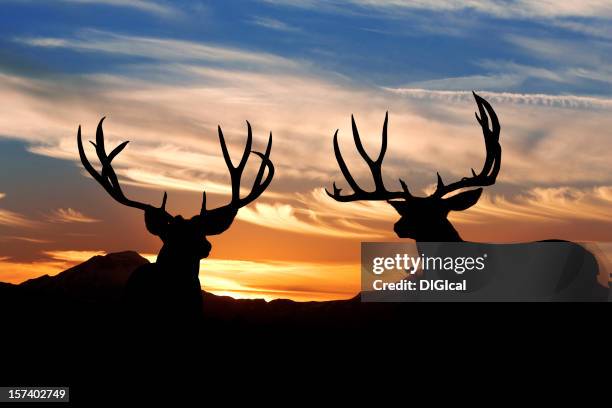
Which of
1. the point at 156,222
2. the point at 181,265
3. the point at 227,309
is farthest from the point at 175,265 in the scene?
the point at 227,309

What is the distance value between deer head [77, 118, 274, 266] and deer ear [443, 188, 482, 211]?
104 inches

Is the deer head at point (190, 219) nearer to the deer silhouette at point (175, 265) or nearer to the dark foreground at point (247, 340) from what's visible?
the deer silhouette at point (175, 265)

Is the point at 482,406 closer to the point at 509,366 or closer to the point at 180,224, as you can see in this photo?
the point at 509,366

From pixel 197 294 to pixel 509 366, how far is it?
185 inches

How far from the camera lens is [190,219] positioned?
1287 cm

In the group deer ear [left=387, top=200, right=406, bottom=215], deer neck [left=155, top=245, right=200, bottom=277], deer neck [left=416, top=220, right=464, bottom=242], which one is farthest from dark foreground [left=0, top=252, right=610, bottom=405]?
deer ear [left=387, top=200, right=406, bottom=215]

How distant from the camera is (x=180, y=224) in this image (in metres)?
12.7

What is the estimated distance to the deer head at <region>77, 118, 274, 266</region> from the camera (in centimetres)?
1245

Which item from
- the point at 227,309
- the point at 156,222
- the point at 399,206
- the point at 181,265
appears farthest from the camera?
the point at 227,309

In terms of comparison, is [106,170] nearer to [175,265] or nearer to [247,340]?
[175,265]

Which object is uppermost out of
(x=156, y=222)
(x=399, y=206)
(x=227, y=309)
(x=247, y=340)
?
(x=399, y=206)

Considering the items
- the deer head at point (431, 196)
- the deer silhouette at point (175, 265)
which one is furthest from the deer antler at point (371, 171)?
the deer silhouette at point (175, 265)

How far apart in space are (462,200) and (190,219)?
395 centimetres

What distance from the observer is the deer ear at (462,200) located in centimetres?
1362
